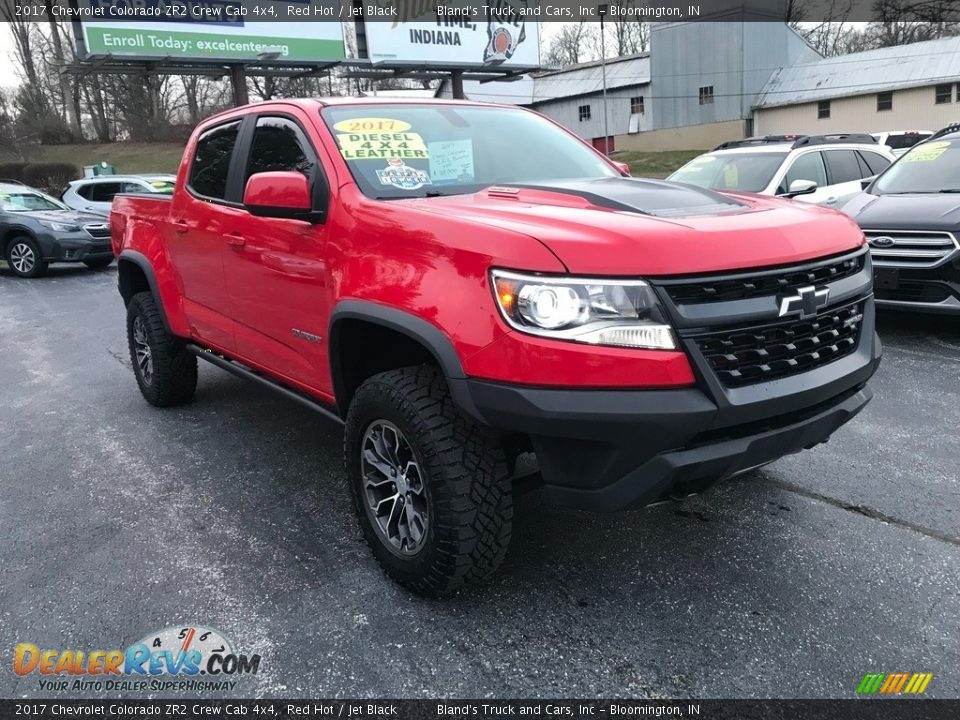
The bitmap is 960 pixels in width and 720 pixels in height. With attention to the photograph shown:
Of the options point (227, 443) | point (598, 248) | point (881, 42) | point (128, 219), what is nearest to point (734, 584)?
point (598, 248)

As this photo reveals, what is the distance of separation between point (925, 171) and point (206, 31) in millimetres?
25046

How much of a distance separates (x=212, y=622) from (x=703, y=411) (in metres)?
1.88

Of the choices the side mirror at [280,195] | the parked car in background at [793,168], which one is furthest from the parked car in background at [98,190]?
the side mirror at [280,195]

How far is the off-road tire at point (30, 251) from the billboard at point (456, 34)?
19.1 meters

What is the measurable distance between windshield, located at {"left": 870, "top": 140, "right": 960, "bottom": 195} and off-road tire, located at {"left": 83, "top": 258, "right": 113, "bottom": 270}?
40.0 ft

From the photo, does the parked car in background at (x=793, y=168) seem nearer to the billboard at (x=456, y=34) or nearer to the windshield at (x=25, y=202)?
the windshield at (x=25, y=202)

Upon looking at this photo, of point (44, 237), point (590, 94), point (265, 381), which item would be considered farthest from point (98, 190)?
point (590, 94)

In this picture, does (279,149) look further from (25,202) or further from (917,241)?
(25,202)

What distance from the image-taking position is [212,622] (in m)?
2.74

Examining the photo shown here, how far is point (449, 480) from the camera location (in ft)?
8.16

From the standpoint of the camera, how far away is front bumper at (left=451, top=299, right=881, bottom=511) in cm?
221

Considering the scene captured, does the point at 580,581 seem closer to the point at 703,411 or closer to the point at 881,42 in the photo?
the point at 703,411

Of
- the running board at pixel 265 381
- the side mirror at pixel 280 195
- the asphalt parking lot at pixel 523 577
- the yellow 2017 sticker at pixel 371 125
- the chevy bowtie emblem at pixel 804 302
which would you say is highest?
the yellow 2017 sticker at pixel 371 125

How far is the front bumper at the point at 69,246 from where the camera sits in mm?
12828
